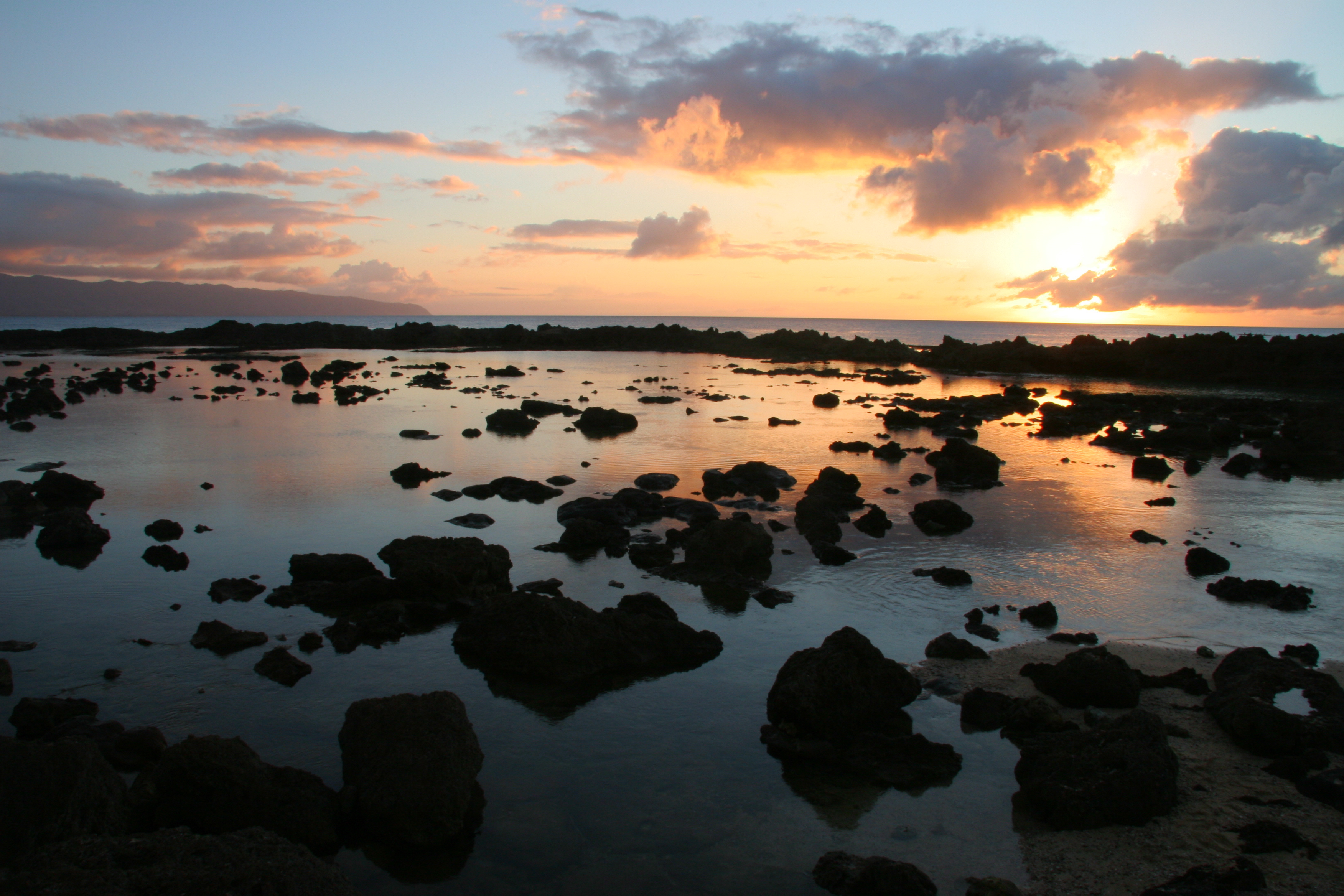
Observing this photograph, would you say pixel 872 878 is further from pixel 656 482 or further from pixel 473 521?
pixel 656 482

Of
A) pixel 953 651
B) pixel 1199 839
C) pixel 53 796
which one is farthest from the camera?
pixel 953 651

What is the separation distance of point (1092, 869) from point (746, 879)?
9.77 ft

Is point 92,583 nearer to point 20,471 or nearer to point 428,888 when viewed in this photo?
point 428,888

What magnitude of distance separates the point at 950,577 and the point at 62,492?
804 inches

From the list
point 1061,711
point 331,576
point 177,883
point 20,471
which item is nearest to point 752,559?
point 1061,711

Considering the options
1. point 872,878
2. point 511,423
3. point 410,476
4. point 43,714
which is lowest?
point 872,878

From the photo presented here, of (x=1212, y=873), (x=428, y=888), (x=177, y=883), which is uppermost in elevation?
(x=177, y=883)

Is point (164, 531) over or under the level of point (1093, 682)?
under

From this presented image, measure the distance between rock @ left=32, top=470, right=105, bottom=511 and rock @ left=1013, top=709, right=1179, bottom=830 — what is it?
67.7 ft

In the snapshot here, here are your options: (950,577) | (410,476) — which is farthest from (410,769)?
(410,476)

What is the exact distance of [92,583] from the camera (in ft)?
44.0

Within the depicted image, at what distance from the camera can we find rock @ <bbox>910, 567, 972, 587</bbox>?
45.8 ft

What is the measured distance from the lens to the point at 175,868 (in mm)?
4805

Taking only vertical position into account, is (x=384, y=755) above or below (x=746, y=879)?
above
